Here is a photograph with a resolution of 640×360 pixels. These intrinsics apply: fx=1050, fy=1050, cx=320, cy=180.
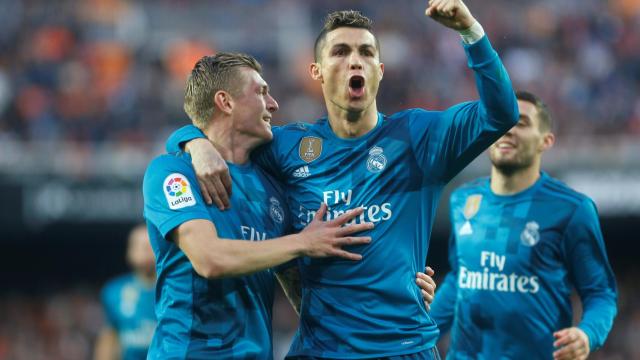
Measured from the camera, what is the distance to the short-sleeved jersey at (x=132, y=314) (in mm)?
9086

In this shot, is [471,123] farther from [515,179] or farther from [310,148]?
[515,179]

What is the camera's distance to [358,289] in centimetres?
488

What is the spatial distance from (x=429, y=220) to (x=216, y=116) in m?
1.19

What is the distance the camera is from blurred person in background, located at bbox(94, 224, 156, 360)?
911 cm

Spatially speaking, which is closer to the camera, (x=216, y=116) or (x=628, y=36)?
(x=216, y=116)

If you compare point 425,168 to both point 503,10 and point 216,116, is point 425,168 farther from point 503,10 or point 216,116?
point 503,10

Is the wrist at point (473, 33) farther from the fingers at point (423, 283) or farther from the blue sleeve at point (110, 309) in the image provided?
the blue sleeve at point (110, 309)

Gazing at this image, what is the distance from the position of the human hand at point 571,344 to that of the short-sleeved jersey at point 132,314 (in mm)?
4421

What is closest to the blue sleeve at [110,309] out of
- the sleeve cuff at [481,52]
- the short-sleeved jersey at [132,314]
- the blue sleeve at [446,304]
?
the short-sleeved jersey at [132,314]

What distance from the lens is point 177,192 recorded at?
4.87 metres

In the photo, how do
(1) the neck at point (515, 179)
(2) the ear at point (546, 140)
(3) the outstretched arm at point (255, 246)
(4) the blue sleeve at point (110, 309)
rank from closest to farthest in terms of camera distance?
(3) the outstretched arm at point (255, 246) < (1) the neck at point (515, 179) < (2) the ear at point (546, 140) < (4) the blue sleeve at point (110, 309)

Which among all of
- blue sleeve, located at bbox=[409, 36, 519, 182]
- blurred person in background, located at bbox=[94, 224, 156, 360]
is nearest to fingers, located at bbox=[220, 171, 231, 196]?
blue sleeve, located at bbox=[409, 36, 519, 182]

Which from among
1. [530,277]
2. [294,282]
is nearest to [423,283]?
[294,282]

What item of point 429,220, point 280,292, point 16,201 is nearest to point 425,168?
point 429,220
